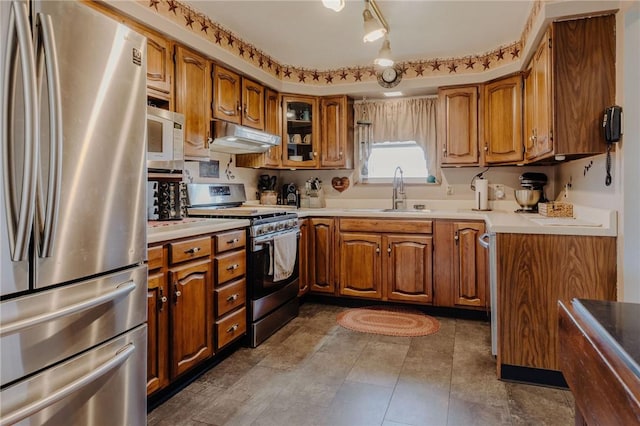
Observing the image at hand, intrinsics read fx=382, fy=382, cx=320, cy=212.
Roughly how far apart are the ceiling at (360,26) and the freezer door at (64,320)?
216 centimetres

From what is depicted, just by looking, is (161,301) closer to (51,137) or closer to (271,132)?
(51,137)

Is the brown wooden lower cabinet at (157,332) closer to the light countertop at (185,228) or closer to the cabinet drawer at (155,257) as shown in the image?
the cabinet drawer at (155,257)

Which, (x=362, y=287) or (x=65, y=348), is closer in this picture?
(x=65, y=348)

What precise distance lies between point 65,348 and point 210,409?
3.19 feet

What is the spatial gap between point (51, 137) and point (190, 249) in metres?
1.11

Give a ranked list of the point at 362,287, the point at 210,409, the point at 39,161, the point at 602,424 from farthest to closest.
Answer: the point at 362,287, the point at 210,409, the point at 39,161, the point at 602,424

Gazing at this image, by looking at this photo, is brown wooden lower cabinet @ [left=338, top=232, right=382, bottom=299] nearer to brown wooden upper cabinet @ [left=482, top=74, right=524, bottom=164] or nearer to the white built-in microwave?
brown wooden upper cabinet @ [left=482, top=74, right=524, bottom=164]

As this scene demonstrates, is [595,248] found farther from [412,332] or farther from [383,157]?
[383,157]

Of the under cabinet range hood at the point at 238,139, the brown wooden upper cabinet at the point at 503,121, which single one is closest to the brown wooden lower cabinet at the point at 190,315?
the under cabinet range hood at the point at 238,139

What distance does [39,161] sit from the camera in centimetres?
113

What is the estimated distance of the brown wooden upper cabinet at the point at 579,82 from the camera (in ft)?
7.07

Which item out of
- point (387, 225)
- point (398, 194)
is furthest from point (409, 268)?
point (398, 194)

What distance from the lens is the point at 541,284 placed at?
87.1 inches

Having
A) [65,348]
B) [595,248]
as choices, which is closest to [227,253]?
[65,348]
